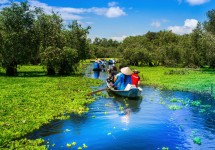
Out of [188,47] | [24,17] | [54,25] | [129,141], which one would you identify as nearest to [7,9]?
[24,17]

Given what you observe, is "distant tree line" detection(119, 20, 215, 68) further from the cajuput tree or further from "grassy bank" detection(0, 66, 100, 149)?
"grassy bank" detection(0, 66, 100, 149)

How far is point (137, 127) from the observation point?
19.1 metres

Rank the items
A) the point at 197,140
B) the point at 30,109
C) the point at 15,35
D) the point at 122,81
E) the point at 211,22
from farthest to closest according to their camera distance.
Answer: the point at 211,22 → the point at 15,35 → the point at 122,81 → the point at 30,109 → the point at 197,140

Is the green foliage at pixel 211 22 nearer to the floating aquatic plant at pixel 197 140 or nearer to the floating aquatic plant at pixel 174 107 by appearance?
the floating aquatic plant at pixel 174 107

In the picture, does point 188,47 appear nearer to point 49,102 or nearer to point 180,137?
point 49,102

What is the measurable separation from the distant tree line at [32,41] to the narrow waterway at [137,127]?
78.9ft

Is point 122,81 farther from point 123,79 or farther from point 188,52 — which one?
point 188,52

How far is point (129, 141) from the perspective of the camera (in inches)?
634

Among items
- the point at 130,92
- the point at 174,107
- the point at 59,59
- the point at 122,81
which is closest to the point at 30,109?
the point at 130,92

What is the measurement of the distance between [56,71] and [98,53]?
11880cm

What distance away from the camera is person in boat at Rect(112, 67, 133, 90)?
30359 mm

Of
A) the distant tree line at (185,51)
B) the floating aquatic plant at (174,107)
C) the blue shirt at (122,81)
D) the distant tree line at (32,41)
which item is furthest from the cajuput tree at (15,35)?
the distant tree line at (185,51)

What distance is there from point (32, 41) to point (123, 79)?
81.1ft

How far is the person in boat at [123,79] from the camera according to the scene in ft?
99.6
